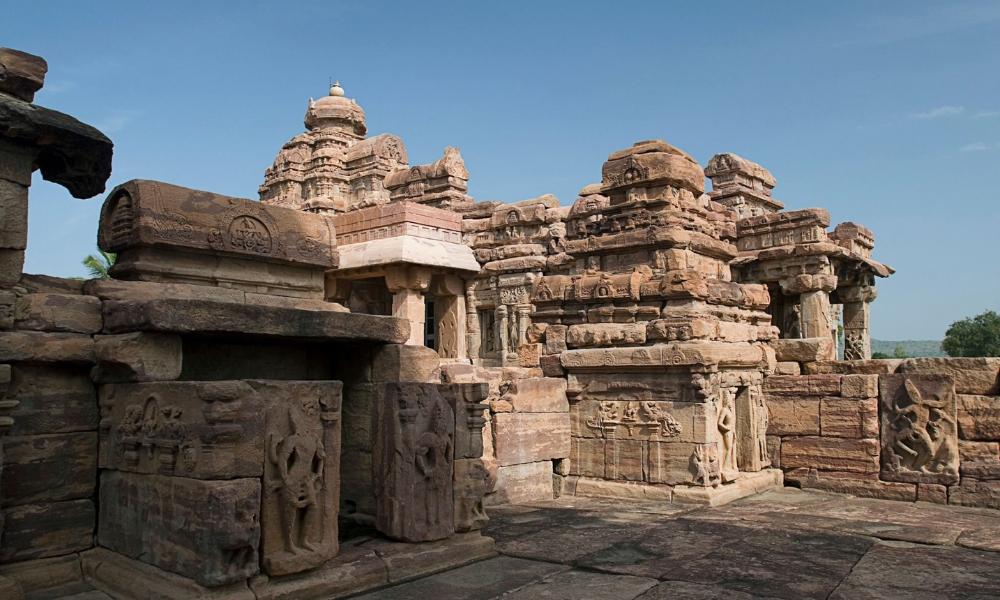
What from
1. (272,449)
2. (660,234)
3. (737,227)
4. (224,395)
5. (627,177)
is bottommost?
(272,449)

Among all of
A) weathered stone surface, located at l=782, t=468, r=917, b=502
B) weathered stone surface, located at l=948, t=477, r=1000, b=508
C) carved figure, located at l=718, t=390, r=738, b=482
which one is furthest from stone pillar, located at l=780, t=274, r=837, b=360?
carved figure, located at l=718, t=390, r=738, b=482

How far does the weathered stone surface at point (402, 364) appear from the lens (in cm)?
559

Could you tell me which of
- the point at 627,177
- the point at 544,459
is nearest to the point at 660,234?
the point at 627,177

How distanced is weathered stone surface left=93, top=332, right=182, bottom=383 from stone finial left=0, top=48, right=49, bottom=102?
1.68m

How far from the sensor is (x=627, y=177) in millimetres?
8922

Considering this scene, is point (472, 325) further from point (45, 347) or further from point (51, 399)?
point (45, 347)

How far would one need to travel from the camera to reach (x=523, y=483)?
7879 mm

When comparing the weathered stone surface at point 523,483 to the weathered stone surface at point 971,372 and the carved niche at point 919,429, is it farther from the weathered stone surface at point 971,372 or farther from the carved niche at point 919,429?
the weathered stone surface at point 971,372

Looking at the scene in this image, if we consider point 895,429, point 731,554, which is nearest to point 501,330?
point 895,429

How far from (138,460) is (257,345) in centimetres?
124

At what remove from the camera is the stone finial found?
480 centimetres

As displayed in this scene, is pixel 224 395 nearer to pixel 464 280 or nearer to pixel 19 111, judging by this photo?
pixel 19 111

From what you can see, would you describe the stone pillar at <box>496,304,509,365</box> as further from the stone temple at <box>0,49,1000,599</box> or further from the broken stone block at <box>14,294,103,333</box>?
the broken stone block at <box>14,294,103,333</box>

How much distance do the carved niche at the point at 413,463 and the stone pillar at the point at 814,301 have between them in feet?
45.9
